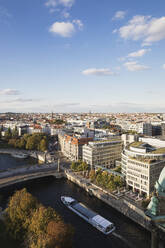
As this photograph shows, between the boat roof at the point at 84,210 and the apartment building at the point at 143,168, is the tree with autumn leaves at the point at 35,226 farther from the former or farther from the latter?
the apartment building at the point at 143,168

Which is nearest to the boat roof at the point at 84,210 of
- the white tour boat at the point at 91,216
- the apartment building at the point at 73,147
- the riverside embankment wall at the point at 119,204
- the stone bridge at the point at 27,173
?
the white tour boat at the point at 91,216

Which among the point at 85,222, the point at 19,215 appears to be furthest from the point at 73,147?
the point at 19,215

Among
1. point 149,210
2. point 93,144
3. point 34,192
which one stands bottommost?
point 34,192

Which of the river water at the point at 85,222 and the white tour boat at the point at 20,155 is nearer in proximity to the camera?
the river water at the point at 85,222

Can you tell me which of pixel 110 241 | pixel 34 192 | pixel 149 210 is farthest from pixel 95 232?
pixel 34 192

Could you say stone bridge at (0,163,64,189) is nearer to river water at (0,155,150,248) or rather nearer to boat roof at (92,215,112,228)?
river water at (0,155,150,248)

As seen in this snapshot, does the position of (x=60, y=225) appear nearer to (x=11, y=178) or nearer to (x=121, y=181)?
(x=121, y=181)

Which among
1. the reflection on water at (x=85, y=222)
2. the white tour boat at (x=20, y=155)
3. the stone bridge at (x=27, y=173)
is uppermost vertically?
the stone bridge at (x=27, y=173)
